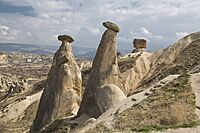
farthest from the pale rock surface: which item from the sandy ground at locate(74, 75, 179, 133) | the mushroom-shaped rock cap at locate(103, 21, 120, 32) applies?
the sandy ground at locate(74, 75, 179, 133)

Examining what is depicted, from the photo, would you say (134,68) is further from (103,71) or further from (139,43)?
(103,71)

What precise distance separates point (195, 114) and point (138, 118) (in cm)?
225

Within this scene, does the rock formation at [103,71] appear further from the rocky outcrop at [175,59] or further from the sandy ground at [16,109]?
the sandy ground at [16,109]

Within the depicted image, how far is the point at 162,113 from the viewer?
51.3 feet

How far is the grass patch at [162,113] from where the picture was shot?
48.5ft

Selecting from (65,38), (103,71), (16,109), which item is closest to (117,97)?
(103,71)

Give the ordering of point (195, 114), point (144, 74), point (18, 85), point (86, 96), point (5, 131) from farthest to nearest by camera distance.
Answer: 1. point (18, 85)
2. point (144, 74)
3. point (5, 131)
4. point (86, 96)
5. point (195, 114)

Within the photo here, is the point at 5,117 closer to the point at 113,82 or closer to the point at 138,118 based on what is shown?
the point at 113,82

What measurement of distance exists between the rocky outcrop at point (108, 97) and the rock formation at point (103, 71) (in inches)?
26.3

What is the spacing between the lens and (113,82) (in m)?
23.5

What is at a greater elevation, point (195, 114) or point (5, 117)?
point (195, 114)

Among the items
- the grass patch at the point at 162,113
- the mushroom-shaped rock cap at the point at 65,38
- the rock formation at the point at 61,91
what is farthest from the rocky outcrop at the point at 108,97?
the mushroom-shaped rock cap at the point at 65,38

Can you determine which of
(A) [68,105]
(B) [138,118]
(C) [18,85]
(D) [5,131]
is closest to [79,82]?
(A) [68,105]

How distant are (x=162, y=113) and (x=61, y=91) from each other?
1051 centimetres
